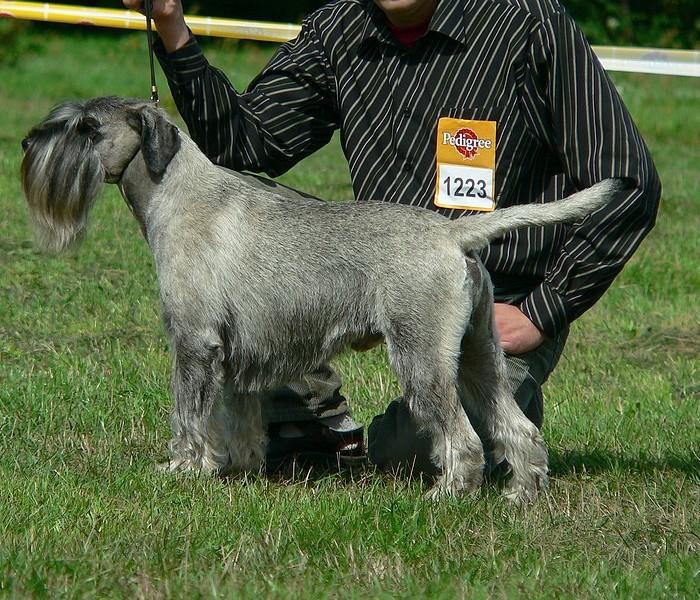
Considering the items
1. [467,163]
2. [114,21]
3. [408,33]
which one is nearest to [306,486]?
[467,163]

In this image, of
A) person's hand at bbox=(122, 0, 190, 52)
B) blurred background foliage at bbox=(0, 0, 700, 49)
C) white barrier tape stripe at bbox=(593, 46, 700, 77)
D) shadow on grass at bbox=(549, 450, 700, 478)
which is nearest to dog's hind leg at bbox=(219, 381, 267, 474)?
shadow on grass at bbox=(549, 450, 700, 478)

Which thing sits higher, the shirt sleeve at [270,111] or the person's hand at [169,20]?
the person's hand at [169,20]

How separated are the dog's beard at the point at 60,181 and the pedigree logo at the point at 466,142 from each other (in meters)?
1.36

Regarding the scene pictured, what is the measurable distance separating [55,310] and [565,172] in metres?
3.58

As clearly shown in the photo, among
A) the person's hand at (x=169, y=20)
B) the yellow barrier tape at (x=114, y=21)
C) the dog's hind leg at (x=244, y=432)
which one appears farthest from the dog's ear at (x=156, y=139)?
the yellow barrier tape at (x=114, y=21)

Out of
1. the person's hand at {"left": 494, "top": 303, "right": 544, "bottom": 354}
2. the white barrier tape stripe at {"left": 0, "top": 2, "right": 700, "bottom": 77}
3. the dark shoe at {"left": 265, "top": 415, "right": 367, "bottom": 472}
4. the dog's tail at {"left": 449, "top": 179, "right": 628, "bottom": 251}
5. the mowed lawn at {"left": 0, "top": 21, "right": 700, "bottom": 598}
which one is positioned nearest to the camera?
the mowed lawn at {"left": 0, "top": 21, "right": 700, "bottom": 598}

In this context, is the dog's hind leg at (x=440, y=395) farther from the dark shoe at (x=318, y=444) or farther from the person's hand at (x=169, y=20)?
the person's hand at (x=169, y=20)

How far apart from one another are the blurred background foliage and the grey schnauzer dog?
66.1 ft

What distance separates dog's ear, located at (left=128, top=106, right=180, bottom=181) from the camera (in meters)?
4.48

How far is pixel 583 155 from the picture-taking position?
466cm

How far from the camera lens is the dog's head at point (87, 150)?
14.7 feet

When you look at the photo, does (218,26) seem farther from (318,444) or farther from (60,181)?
(60,181)

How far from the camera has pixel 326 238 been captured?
176 inches

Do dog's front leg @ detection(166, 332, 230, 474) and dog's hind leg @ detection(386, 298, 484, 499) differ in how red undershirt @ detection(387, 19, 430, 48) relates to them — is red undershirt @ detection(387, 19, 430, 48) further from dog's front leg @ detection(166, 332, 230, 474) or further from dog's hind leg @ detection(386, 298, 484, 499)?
dog's front leg @ detection(166, 332, 230, 474)
